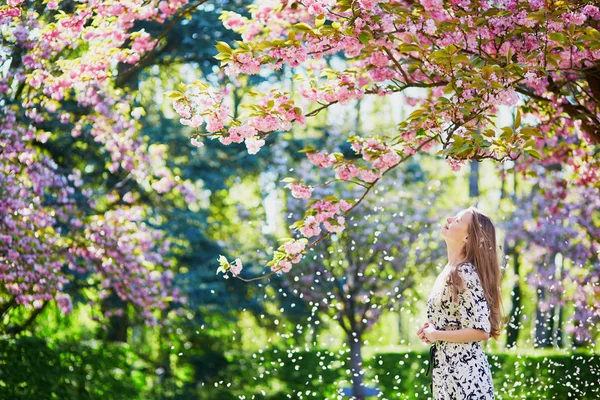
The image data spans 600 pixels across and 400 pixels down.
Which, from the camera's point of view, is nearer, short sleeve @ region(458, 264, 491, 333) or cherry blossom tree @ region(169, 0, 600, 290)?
short sleeve @ region(458, 264, 491, 333)

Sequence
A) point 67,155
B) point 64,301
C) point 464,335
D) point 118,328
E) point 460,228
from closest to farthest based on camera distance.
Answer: point 464,335, point 460,228, point 64,301, point 67,155, point 118,328

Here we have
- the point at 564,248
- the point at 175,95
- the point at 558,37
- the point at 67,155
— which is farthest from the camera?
Answer: the point at 564,248

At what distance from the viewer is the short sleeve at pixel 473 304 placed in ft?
10.2

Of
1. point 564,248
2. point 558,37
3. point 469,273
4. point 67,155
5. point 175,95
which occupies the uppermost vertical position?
point 558,37

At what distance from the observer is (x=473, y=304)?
10.2 feet

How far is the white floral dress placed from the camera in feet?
10.3

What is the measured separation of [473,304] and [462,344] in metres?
0.20

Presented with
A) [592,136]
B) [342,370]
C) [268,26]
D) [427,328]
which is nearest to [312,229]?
[427,328]

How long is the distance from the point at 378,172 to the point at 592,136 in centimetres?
145

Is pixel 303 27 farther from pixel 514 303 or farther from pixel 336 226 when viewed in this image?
pixel 514 303

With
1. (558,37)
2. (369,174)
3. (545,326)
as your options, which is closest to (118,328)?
(545,326)

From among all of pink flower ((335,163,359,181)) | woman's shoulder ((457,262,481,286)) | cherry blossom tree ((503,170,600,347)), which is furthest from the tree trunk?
woman's shoulder ((457,262,481,286))

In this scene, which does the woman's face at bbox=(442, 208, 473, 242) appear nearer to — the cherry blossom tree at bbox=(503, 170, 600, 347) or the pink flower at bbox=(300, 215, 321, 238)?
the pink flower at bbox=(300, 215, 321, 238)

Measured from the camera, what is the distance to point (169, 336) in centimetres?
947
